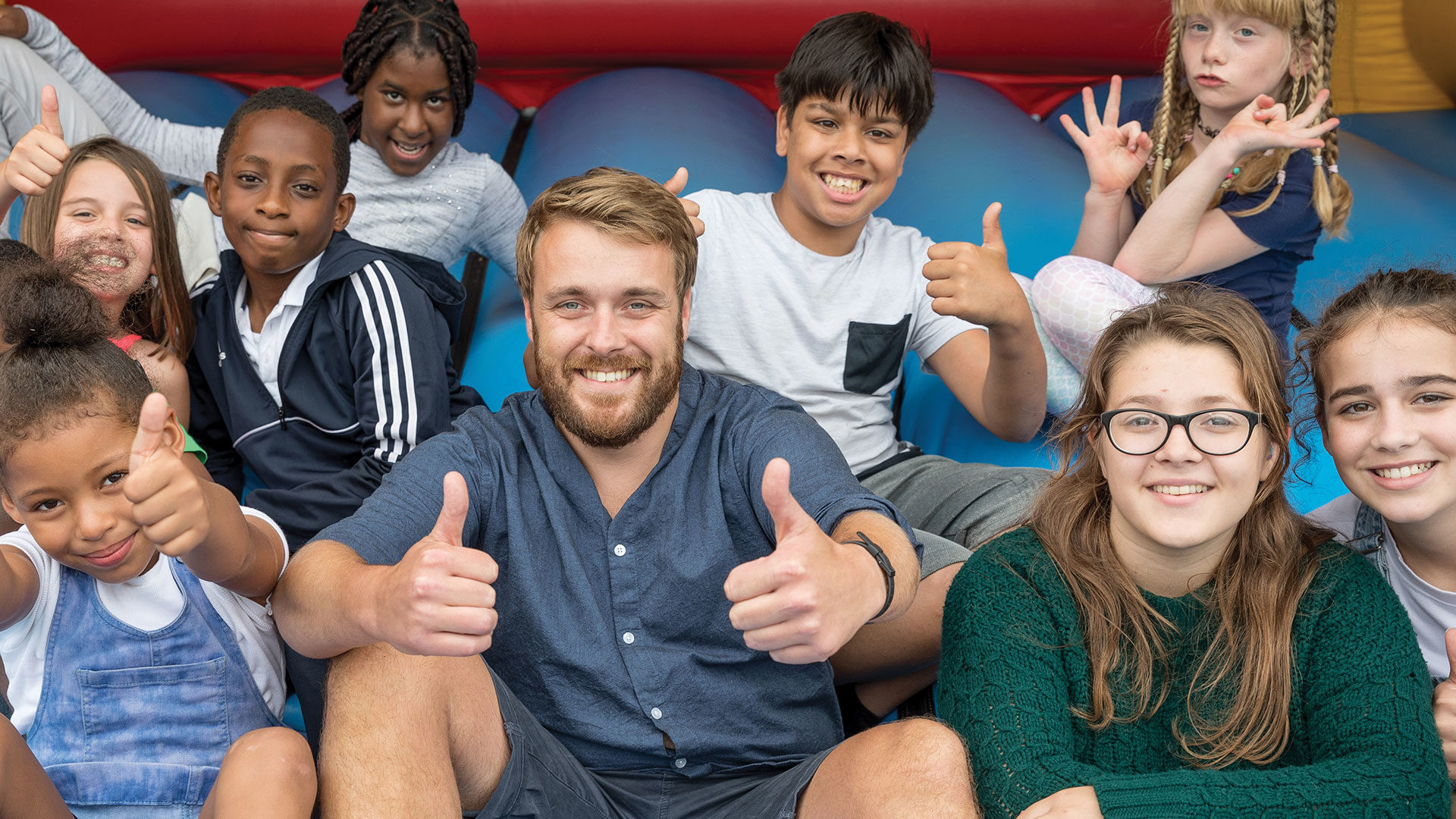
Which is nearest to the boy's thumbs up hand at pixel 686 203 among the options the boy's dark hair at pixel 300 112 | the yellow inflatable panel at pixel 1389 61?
the boy's dark hair at pixel 300 112

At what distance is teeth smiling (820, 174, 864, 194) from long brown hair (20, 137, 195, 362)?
2.87 ft

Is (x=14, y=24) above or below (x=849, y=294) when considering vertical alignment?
above

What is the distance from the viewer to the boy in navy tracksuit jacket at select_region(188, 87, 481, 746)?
4.95 feet

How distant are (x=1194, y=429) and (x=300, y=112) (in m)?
1.20

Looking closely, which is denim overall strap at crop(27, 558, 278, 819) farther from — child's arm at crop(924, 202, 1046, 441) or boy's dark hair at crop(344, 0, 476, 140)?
boy's dark hair at crop(344, 0, 476, 140)

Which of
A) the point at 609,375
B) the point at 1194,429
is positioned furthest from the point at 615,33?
the point at 1194,429

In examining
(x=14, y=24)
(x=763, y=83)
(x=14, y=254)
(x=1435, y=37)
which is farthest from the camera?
(x=763, y=83)

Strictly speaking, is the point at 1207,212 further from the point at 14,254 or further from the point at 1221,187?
the point at 14,254

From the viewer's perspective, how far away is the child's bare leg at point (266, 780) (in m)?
0.99

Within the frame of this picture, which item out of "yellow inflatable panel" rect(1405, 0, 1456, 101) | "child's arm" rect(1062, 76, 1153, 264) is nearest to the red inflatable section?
"yellow inflatable panel" rect(1405, 0, 1456, 101)

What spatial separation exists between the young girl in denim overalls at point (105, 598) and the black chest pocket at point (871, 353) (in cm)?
79

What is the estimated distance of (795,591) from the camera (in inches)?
36.2

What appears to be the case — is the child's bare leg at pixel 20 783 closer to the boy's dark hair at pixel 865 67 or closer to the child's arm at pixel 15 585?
the child's arm at pixel 15 585

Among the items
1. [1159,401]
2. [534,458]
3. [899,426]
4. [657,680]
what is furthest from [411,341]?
[1159,401]
